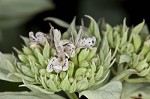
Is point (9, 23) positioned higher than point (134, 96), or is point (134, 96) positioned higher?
point (9, 23)

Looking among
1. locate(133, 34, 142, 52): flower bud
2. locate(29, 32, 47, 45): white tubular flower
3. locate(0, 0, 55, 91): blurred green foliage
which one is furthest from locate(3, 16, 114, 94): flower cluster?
locate(0, 0, 55, 91): blurred green foliage

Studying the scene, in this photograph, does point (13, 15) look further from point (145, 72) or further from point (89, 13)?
point (145, 72)

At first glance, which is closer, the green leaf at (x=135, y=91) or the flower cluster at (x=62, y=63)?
the flower cluster at (x=62, y=63)

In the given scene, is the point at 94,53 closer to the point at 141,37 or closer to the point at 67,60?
the point at 67,60

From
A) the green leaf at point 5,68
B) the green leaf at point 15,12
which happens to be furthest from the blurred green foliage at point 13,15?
the green leaf at point 5,68

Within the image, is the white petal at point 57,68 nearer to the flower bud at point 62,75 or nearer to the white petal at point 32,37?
the flower bud at point 62,75

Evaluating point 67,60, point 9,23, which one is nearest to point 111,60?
point 67,60
